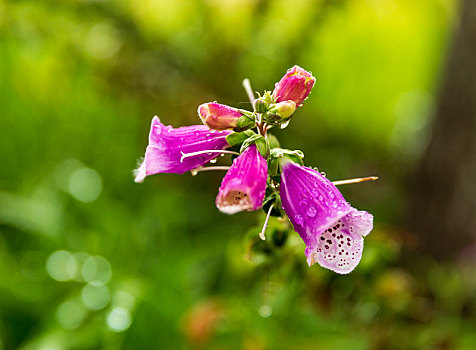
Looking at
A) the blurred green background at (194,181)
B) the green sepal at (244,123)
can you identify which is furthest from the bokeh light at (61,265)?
the green sepal at (244,123)

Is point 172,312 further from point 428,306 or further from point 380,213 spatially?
point 380,213

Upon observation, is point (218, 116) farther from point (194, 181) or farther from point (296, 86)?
Result: point (194, 181)

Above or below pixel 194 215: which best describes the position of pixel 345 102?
above

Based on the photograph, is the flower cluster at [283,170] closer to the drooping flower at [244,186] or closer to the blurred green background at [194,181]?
the drooping flower at [244,186]

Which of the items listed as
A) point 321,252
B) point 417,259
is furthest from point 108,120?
point 321,252

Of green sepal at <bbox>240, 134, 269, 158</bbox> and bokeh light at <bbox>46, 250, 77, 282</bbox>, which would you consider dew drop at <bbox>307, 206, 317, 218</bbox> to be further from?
bokeh light at <bbox>46, 250, 77, 282</bbox>

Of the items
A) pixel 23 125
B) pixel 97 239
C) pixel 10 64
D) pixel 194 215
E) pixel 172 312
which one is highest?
pixel 10 64
